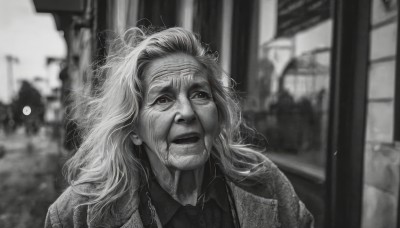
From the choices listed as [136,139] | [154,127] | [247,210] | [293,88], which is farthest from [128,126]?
[293,88]

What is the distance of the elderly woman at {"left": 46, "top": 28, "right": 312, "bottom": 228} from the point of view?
179 cm

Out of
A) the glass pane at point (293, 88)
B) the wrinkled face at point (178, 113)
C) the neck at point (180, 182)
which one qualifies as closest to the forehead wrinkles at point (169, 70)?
the wrinkled face at point (178, 113)

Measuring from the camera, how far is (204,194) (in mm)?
1947

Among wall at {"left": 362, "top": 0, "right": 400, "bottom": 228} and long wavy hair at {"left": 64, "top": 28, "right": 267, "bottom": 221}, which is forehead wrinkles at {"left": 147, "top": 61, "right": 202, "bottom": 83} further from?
wall at {"left": 362, "top": 0, "right": 400, "bottom": 228}

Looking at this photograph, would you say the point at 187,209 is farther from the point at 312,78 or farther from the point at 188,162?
the point at 312,78

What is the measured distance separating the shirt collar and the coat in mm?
53

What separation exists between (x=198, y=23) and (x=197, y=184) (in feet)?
3.72

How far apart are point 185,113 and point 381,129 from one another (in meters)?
2.42

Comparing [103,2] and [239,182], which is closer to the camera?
[239,182]

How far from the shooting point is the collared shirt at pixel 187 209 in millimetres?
1878

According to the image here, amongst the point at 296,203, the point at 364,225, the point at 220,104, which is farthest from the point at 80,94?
the point at 364,225

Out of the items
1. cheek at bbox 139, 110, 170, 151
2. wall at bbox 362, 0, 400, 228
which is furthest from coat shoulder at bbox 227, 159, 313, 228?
wall at bbox 362, 0, 400, 228

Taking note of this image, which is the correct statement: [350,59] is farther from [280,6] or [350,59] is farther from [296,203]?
[296,203]

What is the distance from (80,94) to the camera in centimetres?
239
